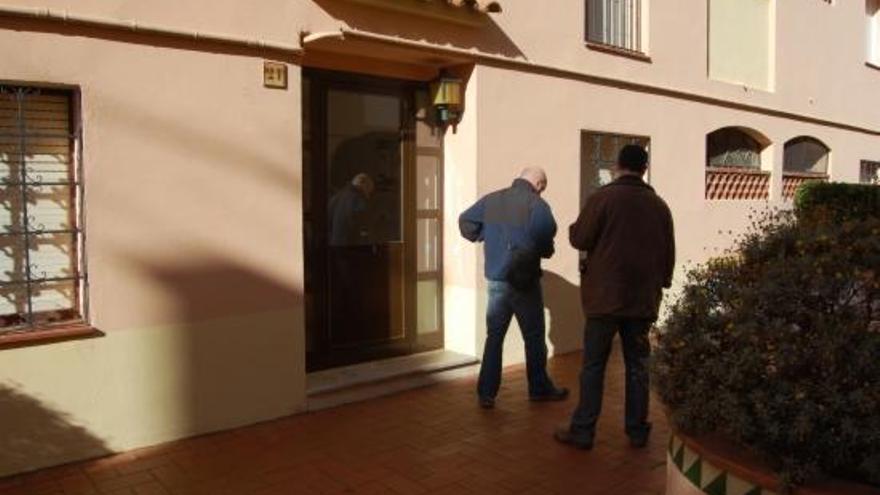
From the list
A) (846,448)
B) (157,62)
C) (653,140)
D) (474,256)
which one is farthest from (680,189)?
(846,448)

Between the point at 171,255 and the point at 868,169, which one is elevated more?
the point at 868,169

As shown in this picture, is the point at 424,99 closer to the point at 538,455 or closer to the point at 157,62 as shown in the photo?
the point at 157,62

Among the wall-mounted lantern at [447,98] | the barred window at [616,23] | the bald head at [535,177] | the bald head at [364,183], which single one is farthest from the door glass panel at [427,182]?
the barred window at [616,23]

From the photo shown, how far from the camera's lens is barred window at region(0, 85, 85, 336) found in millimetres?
4367

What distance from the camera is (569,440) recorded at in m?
4.82

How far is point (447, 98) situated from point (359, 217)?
125 centimetres

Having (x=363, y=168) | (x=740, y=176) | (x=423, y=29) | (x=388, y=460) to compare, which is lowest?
(x=388, y=460)

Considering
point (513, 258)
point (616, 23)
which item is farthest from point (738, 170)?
point (513, 258)

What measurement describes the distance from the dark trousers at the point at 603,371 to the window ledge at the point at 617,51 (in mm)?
3803

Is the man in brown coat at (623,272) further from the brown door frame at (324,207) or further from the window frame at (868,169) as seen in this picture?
the window frame at (868,169)

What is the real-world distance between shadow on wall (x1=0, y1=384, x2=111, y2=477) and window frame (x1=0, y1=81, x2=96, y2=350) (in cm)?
33

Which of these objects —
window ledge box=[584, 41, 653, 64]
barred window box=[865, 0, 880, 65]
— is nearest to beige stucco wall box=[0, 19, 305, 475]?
window ledge box=[584, 41, 653, 64]

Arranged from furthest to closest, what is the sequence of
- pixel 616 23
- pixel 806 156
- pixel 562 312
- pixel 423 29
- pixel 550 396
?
pixel 806 156
pixel 616 23
pixel 562 312
pixel 423 29
pixel 550 396

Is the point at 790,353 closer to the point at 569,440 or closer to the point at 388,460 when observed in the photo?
the point at 569,440
